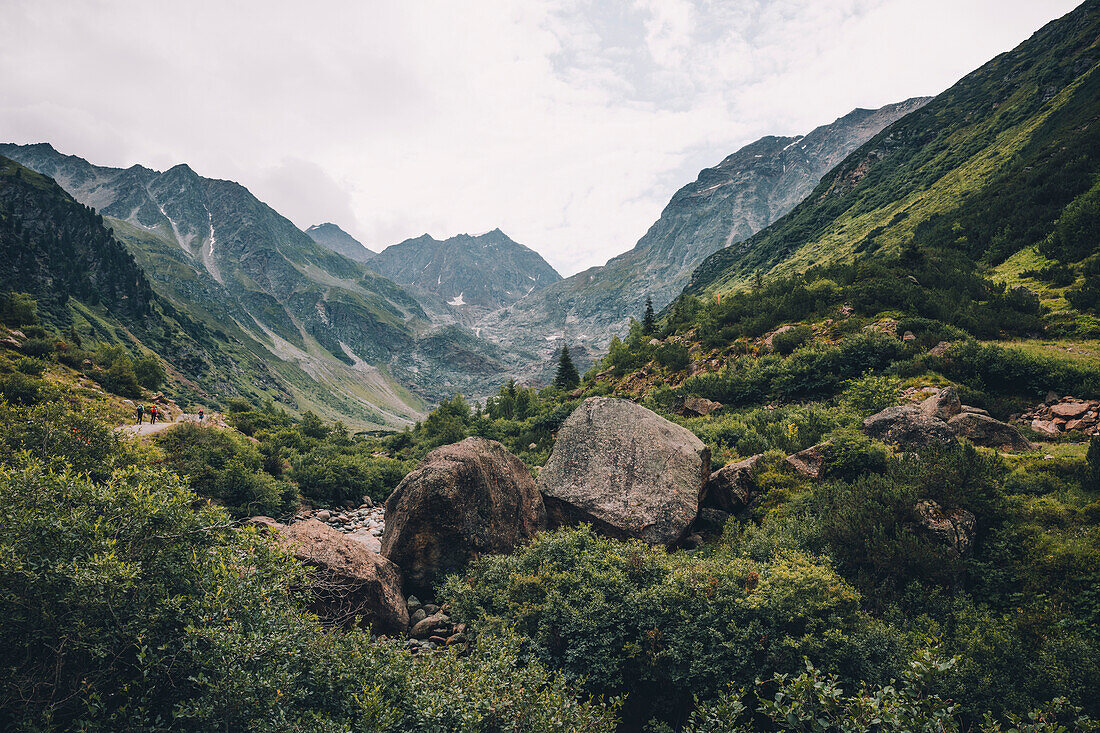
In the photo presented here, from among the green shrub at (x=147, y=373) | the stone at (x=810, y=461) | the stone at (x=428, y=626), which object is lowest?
the stone at (x=428, y=626)

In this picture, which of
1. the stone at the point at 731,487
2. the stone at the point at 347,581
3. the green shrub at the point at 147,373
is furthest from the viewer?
the green shrub at the point at 147,373

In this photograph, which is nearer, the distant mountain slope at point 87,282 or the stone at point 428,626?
the stone at point 428,626

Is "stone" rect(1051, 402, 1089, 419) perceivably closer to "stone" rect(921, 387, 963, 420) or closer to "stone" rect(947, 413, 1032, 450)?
"stone" rect(947, 413, 1032, 450)

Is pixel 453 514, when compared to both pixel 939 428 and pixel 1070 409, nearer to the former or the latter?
pixel 939 428

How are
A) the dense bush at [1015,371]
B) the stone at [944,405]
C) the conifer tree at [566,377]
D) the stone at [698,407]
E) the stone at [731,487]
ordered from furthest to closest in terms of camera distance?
the conifer tree at [566,377]
the stone at [698,407]
the dense bush at [1015,371]
the stone at [731,487]
the stone at [944,405]

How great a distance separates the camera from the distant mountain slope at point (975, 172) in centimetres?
3338

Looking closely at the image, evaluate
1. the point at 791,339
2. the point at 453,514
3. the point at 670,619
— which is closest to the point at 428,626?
the point at 453,514

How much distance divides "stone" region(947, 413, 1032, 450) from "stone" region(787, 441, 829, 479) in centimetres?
401

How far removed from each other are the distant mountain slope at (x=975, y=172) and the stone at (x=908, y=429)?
2864 centimetres

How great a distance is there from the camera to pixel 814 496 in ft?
42.3

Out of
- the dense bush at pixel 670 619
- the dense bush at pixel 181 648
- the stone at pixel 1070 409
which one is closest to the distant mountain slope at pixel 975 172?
the stone at pixel 1070 409

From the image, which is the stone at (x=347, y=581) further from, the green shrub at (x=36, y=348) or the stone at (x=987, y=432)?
the green shrub at (x=36, y=348)

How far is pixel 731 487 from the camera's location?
15562 mm

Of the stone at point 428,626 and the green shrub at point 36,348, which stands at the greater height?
the green shrub at point 36,348
